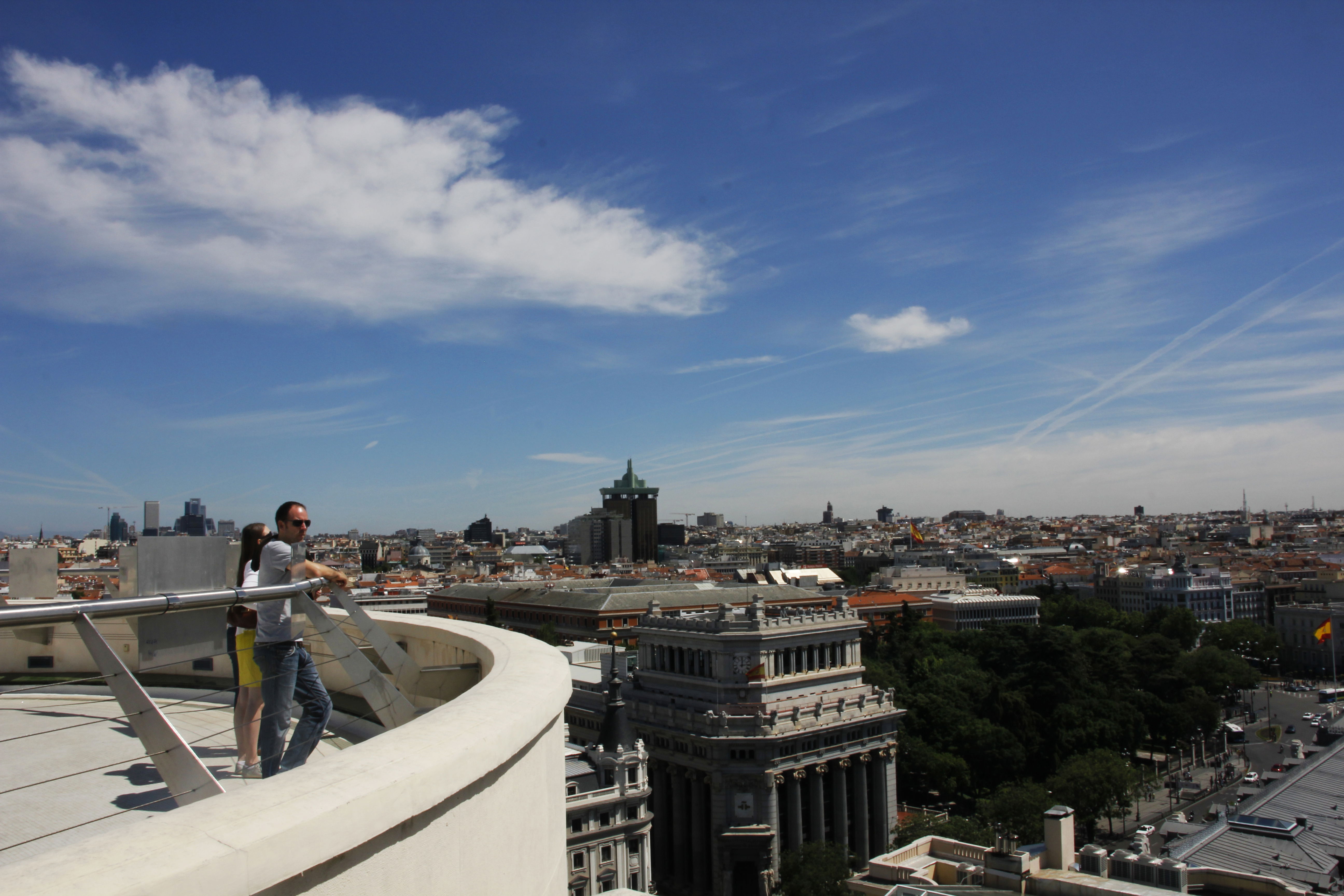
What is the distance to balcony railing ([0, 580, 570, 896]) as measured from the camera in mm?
1845

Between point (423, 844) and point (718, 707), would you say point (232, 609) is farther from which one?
point (718, 707)

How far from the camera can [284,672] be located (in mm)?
3701

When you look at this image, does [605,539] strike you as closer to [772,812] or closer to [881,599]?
[881,599]

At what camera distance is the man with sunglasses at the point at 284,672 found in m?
3.60

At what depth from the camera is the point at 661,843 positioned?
2848 centimetres

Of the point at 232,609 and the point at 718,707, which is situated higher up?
the point at 232,609

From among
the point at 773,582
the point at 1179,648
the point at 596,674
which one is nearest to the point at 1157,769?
the point at 1179,648

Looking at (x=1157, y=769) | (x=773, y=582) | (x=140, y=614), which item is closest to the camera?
(x=140, y=614)

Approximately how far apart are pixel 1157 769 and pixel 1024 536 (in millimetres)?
126765

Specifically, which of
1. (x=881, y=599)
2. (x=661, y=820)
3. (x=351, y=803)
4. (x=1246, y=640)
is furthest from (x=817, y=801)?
(x=1246, y=640)

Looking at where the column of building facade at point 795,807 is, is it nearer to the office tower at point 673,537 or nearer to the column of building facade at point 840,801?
the column of building facade at point 840,801

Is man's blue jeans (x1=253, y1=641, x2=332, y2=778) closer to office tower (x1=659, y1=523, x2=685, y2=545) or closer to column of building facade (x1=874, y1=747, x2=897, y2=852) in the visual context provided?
column of building facade (x1=874, y1=747, x2=897, y2=852)

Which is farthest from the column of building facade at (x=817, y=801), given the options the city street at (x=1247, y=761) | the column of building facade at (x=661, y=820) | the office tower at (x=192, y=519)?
the office tower at (x=192, y=519)

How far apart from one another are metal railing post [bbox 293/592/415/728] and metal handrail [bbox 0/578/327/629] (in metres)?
0.17
